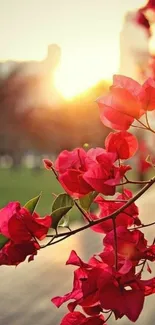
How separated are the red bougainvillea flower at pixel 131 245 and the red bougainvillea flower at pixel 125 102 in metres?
0.08

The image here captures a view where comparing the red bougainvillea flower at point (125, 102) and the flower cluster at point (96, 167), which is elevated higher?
the red bougainvillea flower at point (125, 102)

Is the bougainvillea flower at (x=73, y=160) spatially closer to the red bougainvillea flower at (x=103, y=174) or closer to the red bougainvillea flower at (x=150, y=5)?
the red bougainvillea flower at (x=103, y=174)

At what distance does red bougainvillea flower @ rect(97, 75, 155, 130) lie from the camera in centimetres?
44

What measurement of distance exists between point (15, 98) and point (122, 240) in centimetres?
1110

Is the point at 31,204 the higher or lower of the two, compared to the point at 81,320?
higher

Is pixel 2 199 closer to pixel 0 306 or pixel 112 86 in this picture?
pixel 0 306

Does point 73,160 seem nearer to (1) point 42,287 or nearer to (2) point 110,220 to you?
(2) point 110,220

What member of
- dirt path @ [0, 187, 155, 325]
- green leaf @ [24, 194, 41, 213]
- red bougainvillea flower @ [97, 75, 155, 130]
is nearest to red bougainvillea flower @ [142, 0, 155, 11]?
red bougainvillea flower @ [97, 75, 155, 130]

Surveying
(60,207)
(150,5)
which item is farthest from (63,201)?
(150,5)

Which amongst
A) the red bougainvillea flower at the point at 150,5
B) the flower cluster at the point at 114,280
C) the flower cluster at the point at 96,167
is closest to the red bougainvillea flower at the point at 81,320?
the flower cluster at the point at 114,280

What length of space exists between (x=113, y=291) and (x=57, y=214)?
65 mm

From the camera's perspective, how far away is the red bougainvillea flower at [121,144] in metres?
0.46

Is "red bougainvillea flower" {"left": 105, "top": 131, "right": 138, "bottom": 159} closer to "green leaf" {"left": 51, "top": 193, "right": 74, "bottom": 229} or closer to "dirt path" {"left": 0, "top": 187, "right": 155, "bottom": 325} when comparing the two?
"green leaf" {"left": 51, "top": 193, "right": 74, "bottom": 229}

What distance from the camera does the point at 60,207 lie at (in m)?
0.45
